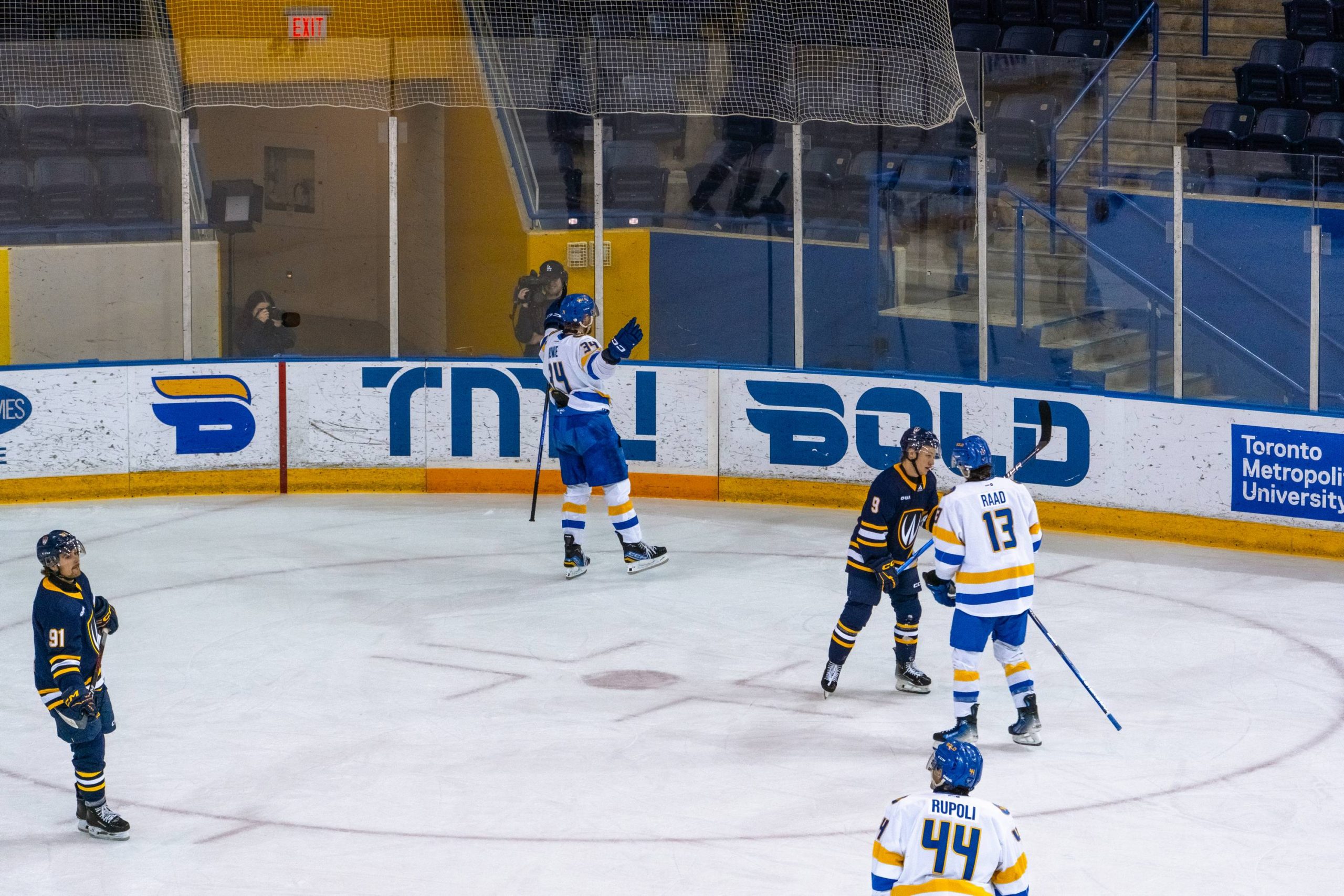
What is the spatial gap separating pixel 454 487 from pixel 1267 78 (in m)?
7.25

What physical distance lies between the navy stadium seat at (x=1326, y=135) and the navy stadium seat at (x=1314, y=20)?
1.39 meters

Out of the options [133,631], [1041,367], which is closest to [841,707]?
[133,631]

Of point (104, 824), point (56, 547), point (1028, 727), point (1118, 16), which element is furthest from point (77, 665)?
point (1118, 16)

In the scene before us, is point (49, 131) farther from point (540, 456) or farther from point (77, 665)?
point (77, 665)

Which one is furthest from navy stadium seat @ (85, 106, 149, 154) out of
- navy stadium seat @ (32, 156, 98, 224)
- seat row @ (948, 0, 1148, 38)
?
seat row @ (948, 0, 1148, 38)

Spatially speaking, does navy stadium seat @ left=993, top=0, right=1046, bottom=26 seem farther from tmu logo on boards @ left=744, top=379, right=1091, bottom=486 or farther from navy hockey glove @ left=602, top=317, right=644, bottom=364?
navy hockey glove @ left=602, top=317, right=644, bottom=364

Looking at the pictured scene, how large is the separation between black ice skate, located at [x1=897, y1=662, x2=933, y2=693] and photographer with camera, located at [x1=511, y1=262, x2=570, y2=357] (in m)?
5.98

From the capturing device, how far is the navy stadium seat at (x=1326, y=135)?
46.3 feet

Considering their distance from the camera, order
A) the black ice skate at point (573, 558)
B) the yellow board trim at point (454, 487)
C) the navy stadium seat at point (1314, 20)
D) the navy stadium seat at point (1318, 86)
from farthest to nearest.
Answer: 1. the navy stadium seat at point (1314, 20)
2. the navy stadium seat at point (1318, 86)
3. the yellow board trim at point (454, 487)
4. the black ice skate at point (573, 558)

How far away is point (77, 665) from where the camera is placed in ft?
20.9

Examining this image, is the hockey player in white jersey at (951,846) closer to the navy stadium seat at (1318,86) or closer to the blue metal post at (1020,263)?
the blue metal post at (1020,263)

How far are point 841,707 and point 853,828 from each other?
1622mm

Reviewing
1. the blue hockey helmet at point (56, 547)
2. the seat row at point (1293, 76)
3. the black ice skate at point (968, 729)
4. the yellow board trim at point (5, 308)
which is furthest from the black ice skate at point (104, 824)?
the seat row at point (1293, 76)

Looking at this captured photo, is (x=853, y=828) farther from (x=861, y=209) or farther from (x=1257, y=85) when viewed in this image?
(x=1257, y=85)
